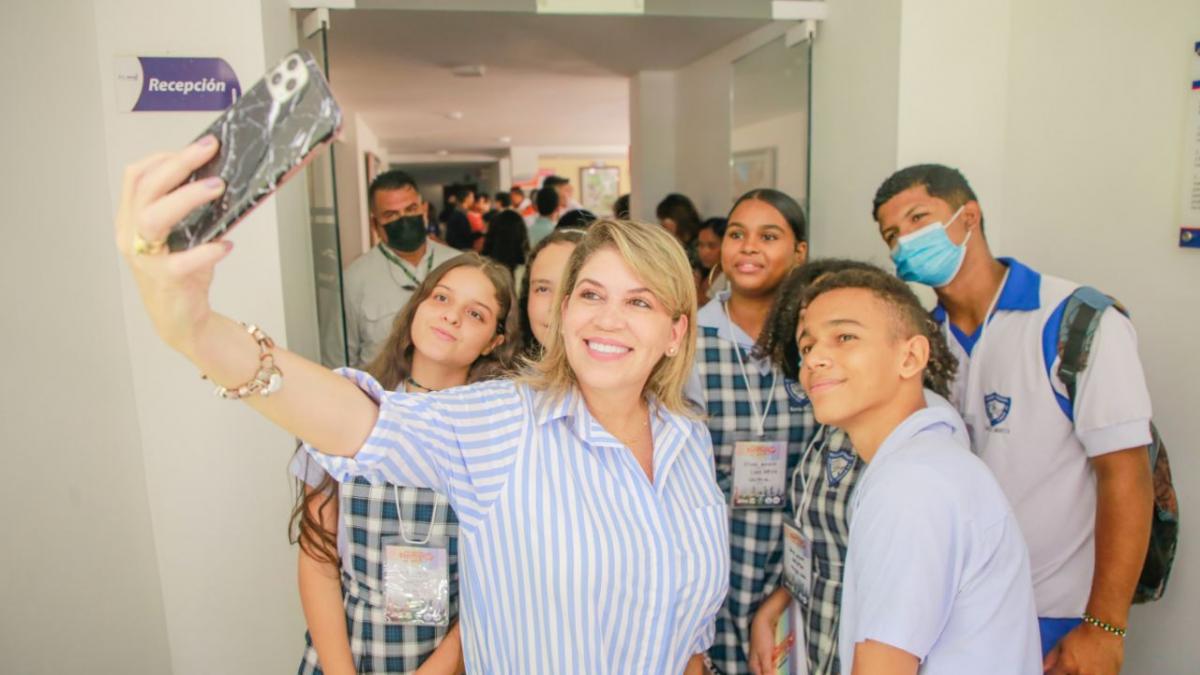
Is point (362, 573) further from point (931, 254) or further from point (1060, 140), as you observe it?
point (1060, 140)

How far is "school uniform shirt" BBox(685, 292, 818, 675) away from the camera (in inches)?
76.4

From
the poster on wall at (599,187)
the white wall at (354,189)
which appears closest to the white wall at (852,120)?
the white wall at (354,189)

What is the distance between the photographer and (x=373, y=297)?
3.43 m

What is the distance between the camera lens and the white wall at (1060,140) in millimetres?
2074

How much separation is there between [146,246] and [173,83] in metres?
1.70

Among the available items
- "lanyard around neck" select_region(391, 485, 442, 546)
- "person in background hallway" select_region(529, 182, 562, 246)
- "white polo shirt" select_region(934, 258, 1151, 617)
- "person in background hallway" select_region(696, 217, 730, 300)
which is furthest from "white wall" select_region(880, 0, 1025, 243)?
"person in background hallway" select_region(529, 182, 562, 246)

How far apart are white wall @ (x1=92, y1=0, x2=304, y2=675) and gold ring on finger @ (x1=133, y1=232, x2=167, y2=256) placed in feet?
5.19

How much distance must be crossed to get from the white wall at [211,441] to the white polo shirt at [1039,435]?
2.02m

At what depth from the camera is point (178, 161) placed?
2.73 feet

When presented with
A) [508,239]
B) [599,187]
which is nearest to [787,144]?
[508,239]

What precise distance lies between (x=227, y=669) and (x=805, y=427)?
6.53 ft

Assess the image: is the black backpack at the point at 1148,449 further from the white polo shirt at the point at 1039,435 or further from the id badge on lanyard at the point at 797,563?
the id badge on lanyard at the point at 797,563

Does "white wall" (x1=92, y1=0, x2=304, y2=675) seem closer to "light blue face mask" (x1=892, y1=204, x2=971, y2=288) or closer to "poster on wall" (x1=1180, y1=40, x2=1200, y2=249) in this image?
"light blue face mask" (x1=892, y1=204, x2=971, y2=288)

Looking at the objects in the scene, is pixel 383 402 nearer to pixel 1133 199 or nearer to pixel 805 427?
pixel 805 427
